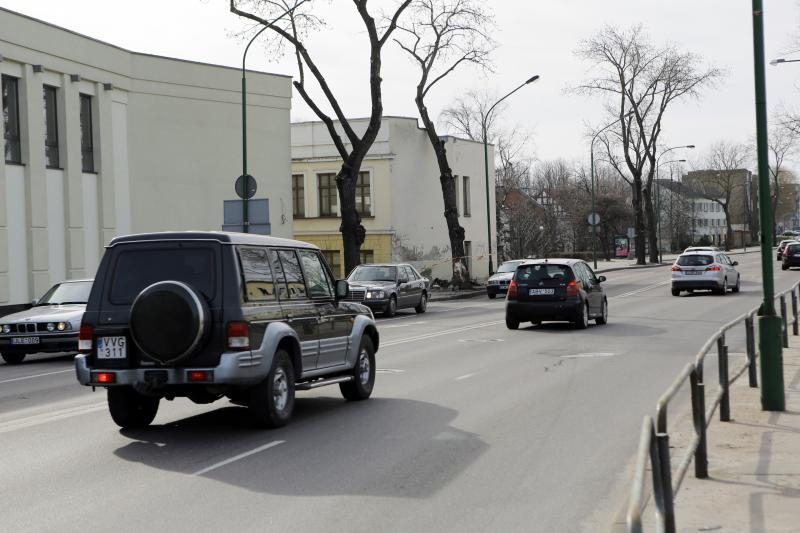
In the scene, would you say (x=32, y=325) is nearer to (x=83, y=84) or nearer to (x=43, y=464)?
(x=43, y=464)

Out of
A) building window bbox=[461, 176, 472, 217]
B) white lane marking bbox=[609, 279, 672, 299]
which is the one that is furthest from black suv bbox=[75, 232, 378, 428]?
building window bbox=[461, 176, 472, 217]

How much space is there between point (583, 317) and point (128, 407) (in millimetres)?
14686

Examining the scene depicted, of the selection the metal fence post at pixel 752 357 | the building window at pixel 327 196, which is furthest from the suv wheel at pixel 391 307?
the building window at pixel 327 196

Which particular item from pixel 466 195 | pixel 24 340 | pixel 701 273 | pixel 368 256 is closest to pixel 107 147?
pixel 24 340

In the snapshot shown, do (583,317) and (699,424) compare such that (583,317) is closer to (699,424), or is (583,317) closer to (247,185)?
(247,185)

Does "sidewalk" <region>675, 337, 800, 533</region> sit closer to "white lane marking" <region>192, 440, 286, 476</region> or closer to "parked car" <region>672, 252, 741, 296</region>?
"white lane marking" <region>192, 440, 286, 476</region>

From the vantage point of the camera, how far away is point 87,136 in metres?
32.2

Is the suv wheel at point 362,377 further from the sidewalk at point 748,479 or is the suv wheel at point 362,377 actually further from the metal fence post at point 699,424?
the metal fence post at point 699,424

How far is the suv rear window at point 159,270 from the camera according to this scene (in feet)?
32.2

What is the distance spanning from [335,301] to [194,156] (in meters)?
25.7

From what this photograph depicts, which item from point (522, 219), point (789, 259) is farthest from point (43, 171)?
point (522, 219)

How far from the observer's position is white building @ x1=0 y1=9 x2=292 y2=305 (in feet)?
94.7

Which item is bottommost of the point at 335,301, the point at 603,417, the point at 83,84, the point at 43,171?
the point at 603,417

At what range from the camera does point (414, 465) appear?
8523mm
